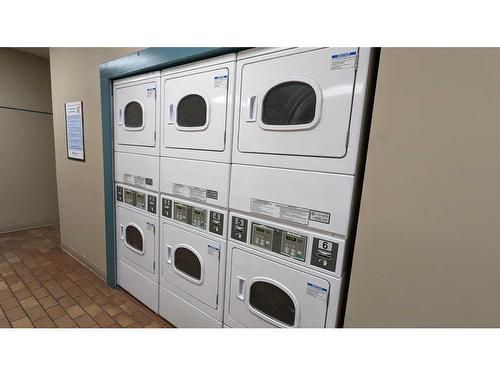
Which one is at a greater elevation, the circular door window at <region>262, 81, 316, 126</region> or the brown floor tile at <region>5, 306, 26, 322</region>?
the circular door window at <region>262, 81, 316, 126</region>

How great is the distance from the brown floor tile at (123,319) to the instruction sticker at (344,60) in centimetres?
230

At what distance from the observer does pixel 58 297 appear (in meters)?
2.15

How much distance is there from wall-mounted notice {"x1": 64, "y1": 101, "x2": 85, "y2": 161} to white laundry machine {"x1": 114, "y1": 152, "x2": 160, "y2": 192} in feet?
2.23

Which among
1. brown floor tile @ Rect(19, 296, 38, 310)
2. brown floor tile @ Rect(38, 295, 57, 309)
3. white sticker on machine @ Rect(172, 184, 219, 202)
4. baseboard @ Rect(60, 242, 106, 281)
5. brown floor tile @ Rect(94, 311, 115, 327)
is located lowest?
brown floor tile @ Rect(19, 296, 38, 310)

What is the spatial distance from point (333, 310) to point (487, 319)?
0.55m

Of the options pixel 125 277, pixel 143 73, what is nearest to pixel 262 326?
pixel 125 277

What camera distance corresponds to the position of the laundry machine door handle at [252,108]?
4.16ft

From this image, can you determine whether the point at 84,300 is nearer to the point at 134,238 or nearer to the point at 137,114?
the point at 134,238

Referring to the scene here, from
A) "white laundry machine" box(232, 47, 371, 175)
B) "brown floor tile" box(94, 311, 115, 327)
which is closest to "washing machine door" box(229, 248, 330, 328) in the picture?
"white laundry machine" box(232, 47, 371, 175)

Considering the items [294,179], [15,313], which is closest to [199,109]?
[294,179]

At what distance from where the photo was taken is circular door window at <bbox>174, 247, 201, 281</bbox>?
168 centimetres

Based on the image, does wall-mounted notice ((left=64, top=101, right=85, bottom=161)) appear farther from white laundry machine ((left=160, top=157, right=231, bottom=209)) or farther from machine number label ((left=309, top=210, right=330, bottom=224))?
machine number label ((left=309, top=210, right=330, bottom=224))

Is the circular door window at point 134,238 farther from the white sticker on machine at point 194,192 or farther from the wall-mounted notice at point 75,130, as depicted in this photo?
the wall-mounted notice at point 75,130

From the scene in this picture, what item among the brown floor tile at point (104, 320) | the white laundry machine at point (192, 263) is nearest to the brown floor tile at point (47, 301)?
the brown floor tile at point (104, 320)
